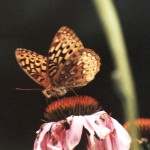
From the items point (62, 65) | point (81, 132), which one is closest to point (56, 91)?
point (62, 65)

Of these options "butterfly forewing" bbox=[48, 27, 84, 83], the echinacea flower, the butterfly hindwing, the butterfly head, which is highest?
"butterfly forewing" bbox=[48, 27, 84, 83]

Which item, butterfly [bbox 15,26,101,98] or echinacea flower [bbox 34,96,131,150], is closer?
echinacea flower [bbox 34,96,131,150]

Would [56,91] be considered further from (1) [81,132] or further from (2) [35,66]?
(1) [81,132]

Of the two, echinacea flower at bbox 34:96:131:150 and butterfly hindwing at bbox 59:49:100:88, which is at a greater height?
butterfly hindwing at bbox 59:49:100:88

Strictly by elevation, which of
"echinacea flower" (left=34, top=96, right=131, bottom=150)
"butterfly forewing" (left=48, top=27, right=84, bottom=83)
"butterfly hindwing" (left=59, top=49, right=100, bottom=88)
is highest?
"butterfly forewing" (left=48, top=27, right=84, bottom=83)
